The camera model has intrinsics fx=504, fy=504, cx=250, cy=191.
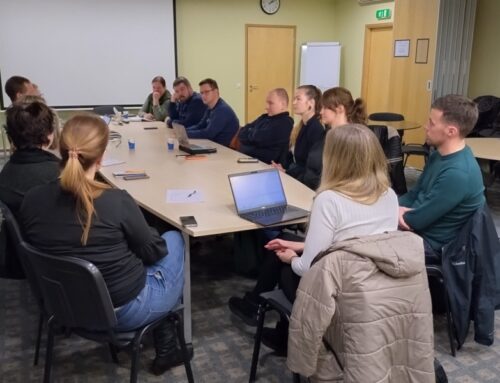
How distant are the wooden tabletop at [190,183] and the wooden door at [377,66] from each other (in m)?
4.45

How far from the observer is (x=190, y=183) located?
9.56 ft

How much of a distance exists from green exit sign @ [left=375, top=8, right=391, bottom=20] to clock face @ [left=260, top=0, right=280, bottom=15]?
167 cm

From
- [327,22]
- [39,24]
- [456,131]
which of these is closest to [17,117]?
[456,131]

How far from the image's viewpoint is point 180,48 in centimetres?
801

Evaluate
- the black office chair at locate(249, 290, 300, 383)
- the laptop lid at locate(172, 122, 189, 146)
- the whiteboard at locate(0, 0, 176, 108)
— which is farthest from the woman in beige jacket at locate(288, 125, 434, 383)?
the whiteboard at locate(0, 0, 176, 108)

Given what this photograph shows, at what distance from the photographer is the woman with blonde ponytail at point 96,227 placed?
162 cm

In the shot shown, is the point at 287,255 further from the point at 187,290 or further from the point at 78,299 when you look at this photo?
the point at 78,299

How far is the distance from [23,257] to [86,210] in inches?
13.2

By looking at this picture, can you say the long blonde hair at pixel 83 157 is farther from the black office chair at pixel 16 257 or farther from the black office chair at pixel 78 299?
the black office chair at pixel 16 257

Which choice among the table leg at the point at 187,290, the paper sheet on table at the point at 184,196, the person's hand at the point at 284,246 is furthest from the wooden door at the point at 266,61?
the person's hand at the point at 284,246

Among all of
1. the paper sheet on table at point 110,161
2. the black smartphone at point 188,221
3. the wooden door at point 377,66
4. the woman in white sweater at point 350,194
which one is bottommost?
the black smartphone at point 188,221

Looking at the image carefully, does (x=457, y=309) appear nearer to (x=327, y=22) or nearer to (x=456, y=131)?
(x=456, y=131)

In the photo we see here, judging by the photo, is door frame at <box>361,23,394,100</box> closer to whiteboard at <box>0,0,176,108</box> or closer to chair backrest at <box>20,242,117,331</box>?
whiteboard at <box>0,0,176,108</box>

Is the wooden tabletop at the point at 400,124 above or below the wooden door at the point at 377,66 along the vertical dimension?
below
